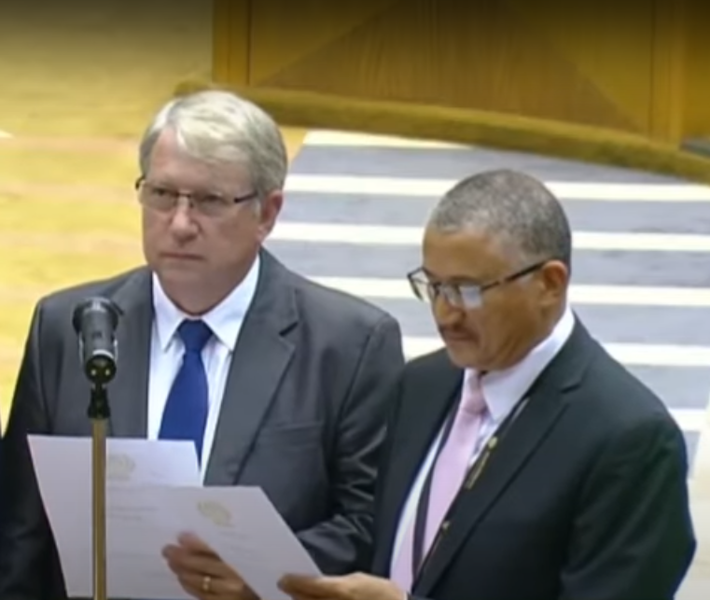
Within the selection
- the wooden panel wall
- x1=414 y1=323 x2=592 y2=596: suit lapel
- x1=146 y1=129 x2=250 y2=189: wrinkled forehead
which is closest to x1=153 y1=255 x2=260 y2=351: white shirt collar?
x1=146 y1=129 x2=250 y2=189: wrinkled forehead

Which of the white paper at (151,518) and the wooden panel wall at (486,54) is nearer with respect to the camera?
the white paper at (151,518)

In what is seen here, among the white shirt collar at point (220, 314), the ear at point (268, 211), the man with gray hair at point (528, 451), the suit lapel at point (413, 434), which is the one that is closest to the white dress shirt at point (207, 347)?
the white shirt collar at point (220, 314)

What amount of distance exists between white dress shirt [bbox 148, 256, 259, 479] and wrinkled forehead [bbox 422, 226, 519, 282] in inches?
21.8

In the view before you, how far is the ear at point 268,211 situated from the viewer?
3.22 meters

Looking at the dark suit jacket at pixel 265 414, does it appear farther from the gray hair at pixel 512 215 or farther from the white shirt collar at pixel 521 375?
the gray hair at pixel 512 215

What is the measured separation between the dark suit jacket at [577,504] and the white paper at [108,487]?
1.31 feet

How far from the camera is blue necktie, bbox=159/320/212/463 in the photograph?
128 inches

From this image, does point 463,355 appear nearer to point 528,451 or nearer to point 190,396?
point 528,451

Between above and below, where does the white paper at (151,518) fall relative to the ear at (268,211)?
below

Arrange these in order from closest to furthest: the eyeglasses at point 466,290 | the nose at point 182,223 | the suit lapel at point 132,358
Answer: the eyeglasses at point 466,290, the nose at point 182,223, the suit lapel at point 132,358

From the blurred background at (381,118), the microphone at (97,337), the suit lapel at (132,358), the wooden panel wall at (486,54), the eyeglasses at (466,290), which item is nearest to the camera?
the microphone at (97,337)

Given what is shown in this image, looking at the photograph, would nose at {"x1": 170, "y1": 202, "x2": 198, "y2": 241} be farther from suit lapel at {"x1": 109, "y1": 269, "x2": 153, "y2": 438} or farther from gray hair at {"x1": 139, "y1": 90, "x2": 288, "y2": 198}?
suit lapel at {"x1": 109, "y1": 269, "x2": 153, "y2": 438}

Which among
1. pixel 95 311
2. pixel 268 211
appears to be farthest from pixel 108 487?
pixel 268 211

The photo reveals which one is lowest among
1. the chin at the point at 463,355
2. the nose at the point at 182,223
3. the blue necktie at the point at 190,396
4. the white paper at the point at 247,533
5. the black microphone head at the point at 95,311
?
the white paper at the point at 247,533
